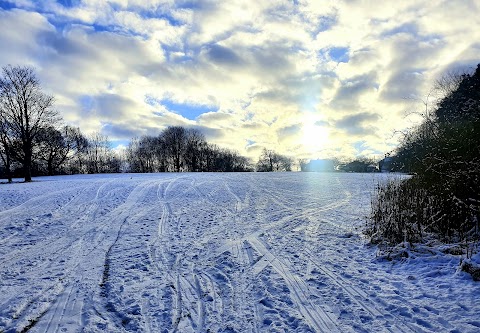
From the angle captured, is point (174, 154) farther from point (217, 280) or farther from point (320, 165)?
point (217, 280)

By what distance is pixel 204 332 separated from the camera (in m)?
4.23

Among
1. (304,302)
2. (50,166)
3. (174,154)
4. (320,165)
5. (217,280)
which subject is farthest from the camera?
(320,165)

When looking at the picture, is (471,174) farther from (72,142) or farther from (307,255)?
(72,142)

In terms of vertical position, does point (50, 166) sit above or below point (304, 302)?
above

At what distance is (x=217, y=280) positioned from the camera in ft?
19.7

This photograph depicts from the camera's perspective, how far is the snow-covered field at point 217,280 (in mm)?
4469

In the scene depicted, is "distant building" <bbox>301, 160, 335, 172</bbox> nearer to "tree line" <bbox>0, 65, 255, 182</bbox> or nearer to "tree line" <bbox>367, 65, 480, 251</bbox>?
"tree line" <bbox>0, 65, 255, 182</bbox>

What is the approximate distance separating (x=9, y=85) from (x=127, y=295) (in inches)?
1462

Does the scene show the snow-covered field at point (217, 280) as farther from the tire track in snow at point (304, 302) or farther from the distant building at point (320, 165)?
the distant building at point (320, 165)

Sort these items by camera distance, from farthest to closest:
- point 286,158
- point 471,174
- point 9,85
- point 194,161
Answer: point 286,158 → point 194,161 → point 9,85 → point 471,174

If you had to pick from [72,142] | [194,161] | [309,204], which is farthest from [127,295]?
[194,161]

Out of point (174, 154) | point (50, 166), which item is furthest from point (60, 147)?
point (174, 154)

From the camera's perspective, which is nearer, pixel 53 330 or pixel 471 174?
pixel 53 330

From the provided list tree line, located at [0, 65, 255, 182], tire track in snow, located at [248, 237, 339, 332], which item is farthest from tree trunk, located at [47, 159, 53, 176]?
tire track in snow, located at [248, 237, 339, 332]
